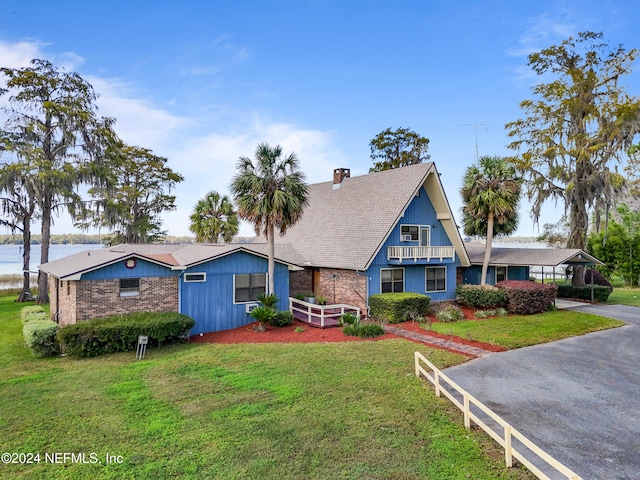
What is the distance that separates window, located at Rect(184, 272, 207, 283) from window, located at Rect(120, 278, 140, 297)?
5.91ft

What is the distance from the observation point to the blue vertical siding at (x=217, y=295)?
51.1 ft

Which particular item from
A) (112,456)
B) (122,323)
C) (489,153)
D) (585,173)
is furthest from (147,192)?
(585,173)

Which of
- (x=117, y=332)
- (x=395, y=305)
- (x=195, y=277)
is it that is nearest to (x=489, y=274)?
(x=395, y=305)

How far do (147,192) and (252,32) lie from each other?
20.8m

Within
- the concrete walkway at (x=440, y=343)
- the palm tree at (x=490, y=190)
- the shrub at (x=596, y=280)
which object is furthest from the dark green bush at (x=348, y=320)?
the shrub at (x=596, y=280)

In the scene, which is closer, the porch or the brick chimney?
the porch

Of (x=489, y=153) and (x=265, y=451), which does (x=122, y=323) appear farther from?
(x=489, y=153)

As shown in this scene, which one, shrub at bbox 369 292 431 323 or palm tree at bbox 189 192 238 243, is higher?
palm tree at bbox 189 192 238 243

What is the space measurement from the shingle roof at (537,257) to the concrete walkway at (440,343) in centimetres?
1074

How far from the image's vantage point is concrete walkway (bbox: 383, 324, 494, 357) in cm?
1250

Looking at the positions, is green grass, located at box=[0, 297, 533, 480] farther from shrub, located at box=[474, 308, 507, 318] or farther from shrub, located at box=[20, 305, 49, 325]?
shrub, located at box=[474, 308, 507, 318]

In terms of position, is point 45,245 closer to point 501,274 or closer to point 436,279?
point 436,279

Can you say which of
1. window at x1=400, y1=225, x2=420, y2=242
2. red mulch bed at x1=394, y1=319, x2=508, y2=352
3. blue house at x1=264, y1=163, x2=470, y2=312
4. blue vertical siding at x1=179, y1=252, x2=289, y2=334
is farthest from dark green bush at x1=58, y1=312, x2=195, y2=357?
window at x1=400, y1=225, x2=420, y2=242

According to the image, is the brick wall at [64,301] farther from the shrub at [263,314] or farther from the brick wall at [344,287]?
the brick wall at [344,287]
